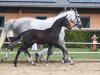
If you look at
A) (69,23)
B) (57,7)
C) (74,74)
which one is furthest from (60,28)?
(57,7)

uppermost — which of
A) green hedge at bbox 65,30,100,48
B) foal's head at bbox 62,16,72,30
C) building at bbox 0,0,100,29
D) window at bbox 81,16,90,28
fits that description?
foal's head at bbox 62,16,72,30

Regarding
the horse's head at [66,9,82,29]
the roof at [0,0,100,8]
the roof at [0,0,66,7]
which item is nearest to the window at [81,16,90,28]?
the roof at [0,0,100,8]

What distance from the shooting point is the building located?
2717 centimetres

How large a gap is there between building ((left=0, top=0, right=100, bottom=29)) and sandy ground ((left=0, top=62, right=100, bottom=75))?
11.7 m

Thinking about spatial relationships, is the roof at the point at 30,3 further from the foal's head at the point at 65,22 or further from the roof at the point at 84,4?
the foal's head at the point at 65,22

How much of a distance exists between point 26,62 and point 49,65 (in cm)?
134

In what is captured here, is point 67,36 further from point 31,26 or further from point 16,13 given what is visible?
point 31,26

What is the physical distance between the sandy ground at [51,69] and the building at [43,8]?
11.7 m

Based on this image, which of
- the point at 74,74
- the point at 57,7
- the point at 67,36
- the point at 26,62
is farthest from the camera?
the point at 57,7

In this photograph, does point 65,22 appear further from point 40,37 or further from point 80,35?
point 80,35

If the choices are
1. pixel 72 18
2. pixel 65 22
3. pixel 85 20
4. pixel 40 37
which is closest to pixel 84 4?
pixel 85 20

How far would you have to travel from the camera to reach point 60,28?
1546 cm

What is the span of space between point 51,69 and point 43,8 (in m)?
14.0

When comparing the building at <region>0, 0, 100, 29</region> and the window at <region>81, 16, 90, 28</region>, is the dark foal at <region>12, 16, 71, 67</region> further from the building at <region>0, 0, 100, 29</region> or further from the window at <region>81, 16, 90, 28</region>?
the window at <region>81, 16, 90, 28</region>
